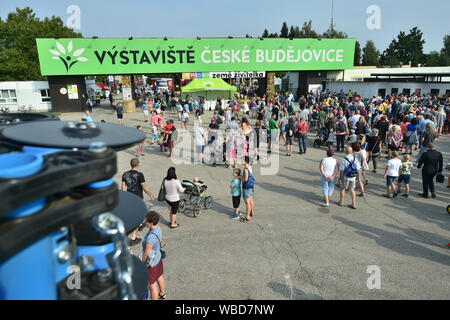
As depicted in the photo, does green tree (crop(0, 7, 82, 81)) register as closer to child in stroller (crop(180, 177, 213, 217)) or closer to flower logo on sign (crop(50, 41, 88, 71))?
flower logo on sign (crop(50, 41, 88, 71))

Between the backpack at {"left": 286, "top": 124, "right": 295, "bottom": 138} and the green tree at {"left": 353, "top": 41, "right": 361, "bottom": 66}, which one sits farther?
the green tree at {"left": 353, "top": 41, "right": 361, "bottom": 66}

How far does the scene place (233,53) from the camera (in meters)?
27.2

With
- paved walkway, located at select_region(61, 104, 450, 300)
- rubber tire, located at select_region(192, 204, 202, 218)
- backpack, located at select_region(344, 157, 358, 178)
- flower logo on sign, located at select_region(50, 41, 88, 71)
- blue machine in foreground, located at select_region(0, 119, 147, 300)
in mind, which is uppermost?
flower logo on sign, located at select_region(50, 41, 88, 71)

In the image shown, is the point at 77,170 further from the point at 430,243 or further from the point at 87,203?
the point at 430,243

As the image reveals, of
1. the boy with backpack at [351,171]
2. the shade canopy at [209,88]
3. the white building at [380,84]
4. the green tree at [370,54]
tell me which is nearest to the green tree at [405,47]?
the green tree at [370,54]

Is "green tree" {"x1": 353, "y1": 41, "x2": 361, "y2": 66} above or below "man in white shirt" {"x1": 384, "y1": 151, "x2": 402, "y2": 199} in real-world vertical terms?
above

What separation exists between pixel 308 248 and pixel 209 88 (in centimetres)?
2092

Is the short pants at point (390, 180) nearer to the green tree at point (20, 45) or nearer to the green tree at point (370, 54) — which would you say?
the green tree at point (20, 45)

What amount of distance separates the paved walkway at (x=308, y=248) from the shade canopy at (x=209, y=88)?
16923 mm

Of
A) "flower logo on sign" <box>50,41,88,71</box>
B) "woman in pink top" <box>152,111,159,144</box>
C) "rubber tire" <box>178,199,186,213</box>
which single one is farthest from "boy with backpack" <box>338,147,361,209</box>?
"flower logo on sign" <box>50,41,88,71</box>

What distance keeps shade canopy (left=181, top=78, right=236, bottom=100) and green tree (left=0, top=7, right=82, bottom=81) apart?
75.9 ft

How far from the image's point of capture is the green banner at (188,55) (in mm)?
24438

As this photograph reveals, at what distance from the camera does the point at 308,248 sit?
6.51 meters

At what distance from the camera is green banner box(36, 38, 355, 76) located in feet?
80.2
